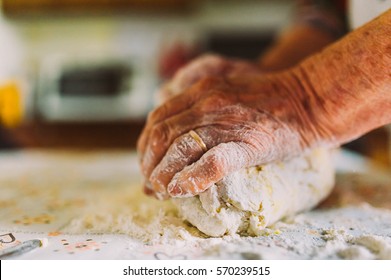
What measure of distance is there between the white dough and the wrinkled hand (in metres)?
0.02

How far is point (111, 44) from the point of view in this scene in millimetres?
3279

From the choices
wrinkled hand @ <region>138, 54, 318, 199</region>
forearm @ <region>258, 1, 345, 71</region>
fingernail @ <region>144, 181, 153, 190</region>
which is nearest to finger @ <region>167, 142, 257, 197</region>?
wrinkled hand @ <region>138, 54, 318, 199</region>

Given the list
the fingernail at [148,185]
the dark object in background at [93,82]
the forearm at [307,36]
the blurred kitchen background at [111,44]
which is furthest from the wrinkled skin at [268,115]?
the dark object in background at [93,82]

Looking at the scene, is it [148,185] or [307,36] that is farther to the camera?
[307,36]

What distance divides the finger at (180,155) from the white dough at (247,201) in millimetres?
43

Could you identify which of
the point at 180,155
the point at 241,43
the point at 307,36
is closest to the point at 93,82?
the point at 241,43

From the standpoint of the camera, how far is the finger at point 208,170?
53 cm

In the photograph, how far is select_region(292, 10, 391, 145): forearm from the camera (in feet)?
1.89

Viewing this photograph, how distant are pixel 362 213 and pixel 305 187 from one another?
0.10m

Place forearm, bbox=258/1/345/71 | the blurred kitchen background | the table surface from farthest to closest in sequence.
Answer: the blurred kitchen background → forearm, bbox=258/1/345/71 → the table surface

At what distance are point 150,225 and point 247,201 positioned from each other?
0.46 feet

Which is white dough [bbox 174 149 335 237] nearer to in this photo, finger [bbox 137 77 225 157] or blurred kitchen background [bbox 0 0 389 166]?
finger [bbox 137 77 225 157]

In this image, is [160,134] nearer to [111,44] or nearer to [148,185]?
[148,185]
